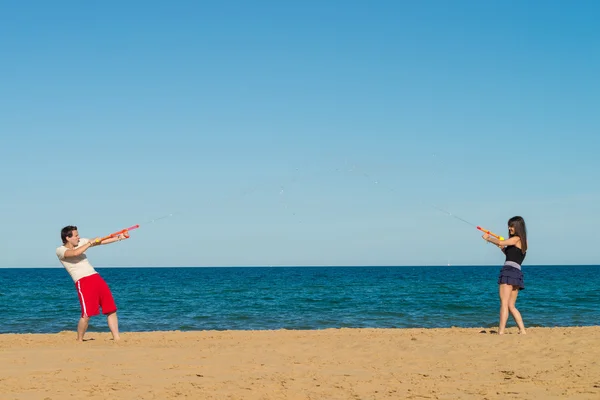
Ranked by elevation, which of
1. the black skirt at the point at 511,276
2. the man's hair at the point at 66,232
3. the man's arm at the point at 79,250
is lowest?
the black skirt at the point at 511,276

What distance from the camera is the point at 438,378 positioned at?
6.23 meters

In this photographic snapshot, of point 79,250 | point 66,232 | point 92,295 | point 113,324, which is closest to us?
point 79,250

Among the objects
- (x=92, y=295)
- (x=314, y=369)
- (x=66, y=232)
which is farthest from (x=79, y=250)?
(x=314, y=369)

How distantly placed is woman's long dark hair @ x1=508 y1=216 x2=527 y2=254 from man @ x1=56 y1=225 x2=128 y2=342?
5013 millimetres

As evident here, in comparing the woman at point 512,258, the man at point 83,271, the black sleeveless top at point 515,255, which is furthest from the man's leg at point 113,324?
the black sleeveless top at point 515,255

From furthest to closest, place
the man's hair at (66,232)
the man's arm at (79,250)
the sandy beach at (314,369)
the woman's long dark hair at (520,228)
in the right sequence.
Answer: the woman's long dark hair at (520,228)
the man's hair at (66,232)
the man's arm at (79,250)
the sandy beach at (314,369)

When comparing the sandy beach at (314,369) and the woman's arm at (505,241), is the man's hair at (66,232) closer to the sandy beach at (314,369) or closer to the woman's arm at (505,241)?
the sandy beach at (314,369)

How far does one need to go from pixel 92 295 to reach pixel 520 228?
223 inches

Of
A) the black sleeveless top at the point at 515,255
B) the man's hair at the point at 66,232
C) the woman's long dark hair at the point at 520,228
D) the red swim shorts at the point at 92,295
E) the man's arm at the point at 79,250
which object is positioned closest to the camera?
the man's arm at the point at 79,250

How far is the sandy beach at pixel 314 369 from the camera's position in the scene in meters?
5.59

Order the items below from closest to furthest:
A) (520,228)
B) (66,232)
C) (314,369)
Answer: (314,369), (66,232), (520,228)

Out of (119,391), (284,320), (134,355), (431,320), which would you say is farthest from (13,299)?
(119,391)

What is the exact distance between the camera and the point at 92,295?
29.2 ft

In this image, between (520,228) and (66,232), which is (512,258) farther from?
(66,232)
